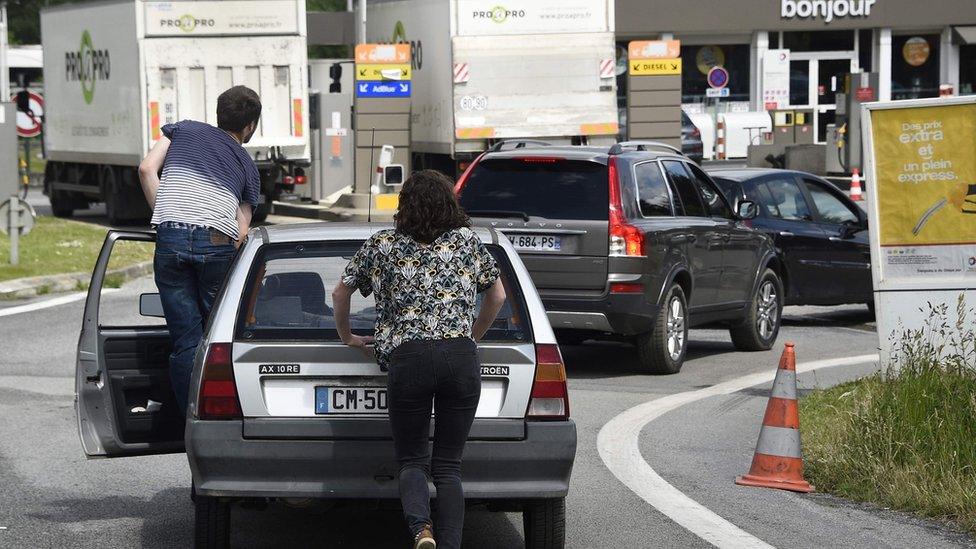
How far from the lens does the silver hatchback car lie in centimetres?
560

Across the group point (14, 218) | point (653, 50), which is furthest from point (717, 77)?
point (14, 218)

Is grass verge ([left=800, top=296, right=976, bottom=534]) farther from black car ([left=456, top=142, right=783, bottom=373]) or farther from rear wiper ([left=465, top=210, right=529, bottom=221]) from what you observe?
rear wiper ([left=465, top=210, right=529, bottom=221])

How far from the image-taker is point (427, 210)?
5.39 meters

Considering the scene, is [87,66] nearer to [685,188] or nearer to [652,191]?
[685,188]

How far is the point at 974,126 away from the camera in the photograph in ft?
30.8

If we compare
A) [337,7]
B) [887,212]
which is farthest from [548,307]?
[337,7]

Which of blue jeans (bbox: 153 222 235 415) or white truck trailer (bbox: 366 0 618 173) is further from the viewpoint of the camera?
white truck trailer (bbox: 366 0 618 173)

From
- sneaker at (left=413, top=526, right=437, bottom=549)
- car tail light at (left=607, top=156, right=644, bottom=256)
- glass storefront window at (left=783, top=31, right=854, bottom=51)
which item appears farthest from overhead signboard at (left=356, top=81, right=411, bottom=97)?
glass storefront window at (left=783, top=31, right=854, bottom=51)

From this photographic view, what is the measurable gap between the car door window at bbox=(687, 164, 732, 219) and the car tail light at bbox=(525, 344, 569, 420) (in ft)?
23.4

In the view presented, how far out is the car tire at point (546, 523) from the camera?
586 centimetres

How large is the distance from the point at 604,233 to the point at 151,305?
15.9ft

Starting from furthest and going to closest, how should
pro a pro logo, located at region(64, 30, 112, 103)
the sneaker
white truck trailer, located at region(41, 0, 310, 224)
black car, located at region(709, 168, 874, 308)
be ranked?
1. pro a pro logo, located at region(64, 30, 112, 103)
2. white truck trailer, located at region(41, 0, 310, 224)
3. black car, located at region(709, 168, 874, 308)
4. the sneaker

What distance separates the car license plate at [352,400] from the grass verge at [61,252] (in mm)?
12729

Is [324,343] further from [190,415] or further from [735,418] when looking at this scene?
[735,418]
